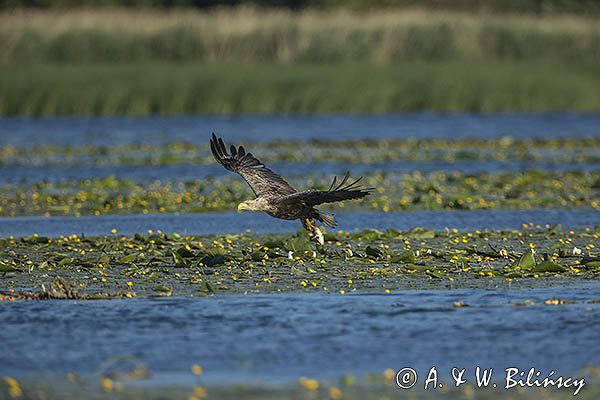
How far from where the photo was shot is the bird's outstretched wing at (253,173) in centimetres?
1444

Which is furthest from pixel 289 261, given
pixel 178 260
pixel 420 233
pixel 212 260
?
pixel 420 233

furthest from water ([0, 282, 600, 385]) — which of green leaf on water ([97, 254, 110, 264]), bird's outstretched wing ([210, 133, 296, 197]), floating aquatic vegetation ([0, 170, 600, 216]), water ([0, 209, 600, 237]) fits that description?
floating aquatic vegetation ([0, 170, 600, 216])

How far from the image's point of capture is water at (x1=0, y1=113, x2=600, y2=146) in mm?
31688

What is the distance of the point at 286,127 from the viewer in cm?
3453

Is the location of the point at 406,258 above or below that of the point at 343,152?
above

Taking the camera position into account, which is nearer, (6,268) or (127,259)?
(6,268)

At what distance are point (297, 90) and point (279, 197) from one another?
70.1ft

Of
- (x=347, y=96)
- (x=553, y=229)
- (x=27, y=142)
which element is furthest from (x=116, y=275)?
(x=347, y=96)

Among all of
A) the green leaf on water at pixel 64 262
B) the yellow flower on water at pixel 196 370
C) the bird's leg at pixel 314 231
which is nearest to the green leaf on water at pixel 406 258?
the bird's leg at pixel 314 231

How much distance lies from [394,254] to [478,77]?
2215 centimetres

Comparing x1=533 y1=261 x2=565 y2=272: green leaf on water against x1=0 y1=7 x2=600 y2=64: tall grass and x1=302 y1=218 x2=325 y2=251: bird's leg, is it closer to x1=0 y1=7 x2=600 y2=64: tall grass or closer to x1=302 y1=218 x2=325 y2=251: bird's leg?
x1=302 y1=218 x2=325 y2=251: bird's leg

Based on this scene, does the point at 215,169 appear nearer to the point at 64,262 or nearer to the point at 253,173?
the point at 253,173

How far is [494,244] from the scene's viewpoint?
14828 mm

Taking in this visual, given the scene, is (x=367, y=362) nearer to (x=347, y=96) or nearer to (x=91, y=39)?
(x=347, y=96)
